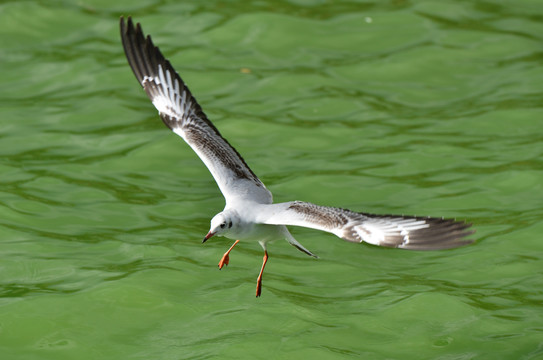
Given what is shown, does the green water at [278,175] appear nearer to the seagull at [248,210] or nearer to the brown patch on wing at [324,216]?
the seagull at [248,210]

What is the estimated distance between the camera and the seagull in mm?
7629

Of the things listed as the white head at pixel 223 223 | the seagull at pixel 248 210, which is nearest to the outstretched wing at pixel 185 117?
the seagull at pixel 248 210

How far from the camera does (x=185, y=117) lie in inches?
422

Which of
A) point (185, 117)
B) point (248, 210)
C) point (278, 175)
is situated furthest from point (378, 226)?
point (278, 175)

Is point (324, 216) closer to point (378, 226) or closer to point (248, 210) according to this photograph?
point (378, 226)

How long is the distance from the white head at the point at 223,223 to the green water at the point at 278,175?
1093mm

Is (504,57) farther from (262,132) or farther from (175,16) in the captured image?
(175,16)

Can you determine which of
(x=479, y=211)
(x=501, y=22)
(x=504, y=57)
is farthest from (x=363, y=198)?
(x=501, y=22)

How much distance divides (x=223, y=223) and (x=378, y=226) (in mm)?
1447

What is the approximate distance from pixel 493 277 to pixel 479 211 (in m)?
1.70

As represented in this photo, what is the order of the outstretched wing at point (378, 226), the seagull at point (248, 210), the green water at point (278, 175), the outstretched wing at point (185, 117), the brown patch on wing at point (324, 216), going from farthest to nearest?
the outstretched wing at point (185, 117)
the green water at point (278, 175)
the brown patch on wing at point (324, 216)
the seagull at point (248, 210)
the outstretched wing at point (378, 226)

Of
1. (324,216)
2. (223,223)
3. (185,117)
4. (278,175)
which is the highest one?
(185,117)

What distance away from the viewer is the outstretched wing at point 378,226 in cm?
742

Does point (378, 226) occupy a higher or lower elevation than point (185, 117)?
lower
